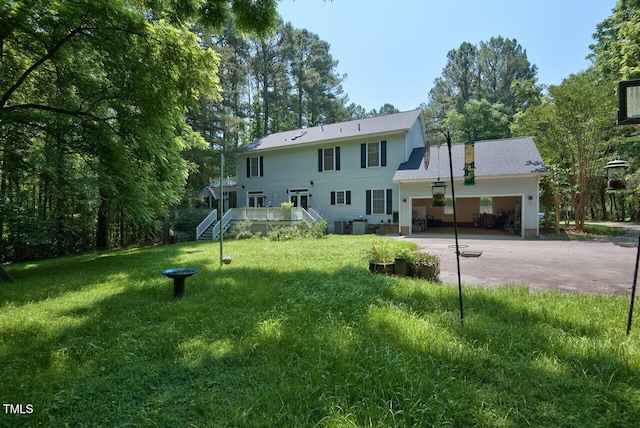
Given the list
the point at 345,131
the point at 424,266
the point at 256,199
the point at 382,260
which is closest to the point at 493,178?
the point at 345,131

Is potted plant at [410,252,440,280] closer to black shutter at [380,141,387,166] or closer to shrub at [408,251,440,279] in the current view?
shrub at [408,251,440,279]

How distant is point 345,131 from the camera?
1858cm

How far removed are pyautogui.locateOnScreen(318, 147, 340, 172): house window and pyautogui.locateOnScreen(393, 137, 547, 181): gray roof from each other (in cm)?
394

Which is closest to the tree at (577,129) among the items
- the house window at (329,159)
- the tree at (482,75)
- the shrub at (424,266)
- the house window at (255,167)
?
the house window at (329,159)

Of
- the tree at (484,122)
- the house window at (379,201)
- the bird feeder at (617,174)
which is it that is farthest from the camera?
the tree at (484,122)

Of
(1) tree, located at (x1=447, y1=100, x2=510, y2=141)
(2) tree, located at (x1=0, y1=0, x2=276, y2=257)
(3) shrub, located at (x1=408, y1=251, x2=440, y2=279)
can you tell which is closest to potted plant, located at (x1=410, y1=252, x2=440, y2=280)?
(3) shrub, located at (x1=408, y1=251, x2=440, y2=279)

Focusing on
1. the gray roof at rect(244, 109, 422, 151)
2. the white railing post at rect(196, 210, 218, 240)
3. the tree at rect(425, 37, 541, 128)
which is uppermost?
the tree at rect(425, 37, 541, 128)

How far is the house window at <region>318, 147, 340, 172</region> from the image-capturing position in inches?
713

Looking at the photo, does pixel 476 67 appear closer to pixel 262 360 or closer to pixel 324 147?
pixel 324 147

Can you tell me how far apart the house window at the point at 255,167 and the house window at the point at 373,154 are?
287 inches

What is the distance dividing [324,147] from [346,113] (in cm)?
1960

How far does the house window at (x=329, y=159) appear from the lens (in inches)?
713

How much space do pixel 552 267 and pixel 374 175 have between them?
35.7 feet

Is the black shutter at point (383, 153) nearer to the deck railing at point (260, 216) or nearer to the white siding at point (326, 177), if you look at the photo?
the white siding at point (326, 177)
